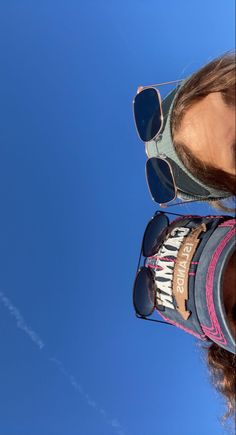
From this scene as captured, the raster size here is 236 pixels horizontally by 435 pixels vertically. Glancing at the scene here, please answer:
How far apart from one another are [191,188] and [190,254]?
0.17 meters

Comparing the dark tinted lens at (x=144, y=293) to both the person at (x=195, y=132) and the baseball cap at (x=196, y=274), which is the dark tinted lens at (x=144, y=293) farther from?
the person at (x=195, y=132)

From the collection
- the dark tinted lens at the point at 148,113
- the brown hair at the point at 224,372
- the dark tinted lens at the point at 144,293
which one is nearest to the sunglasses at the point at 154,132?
the dark tinted lens at the point at 148,113

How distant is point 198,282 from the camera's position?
2.69 ft

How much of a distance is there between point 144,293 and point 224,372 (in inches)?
10.1

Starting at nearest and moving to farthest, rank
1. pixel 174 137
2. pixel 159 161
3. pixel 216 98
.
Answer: pixel 216 98 < pixel 174 137 < pixel 159 161

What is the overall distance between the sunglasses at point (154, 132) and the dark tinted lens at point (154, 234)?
0.21ft

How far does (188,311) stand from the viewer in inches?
34.5

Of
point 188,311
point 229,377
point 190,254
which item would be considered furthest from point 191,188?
point 229,377

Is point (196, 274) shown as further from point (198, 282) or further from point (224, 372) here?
point (224, 372)

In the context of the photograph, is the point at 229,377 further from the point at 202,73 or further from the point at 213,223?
the point at 202,73

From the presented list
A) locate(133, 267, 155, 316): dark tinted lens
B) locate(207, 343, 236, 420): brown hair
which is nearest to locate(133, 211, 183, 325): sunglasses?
locate(133, 267, 155, 316): dark tinted lens

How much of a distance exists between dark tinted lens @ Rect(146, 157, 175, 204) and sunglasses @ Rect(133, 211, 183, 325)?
7cm

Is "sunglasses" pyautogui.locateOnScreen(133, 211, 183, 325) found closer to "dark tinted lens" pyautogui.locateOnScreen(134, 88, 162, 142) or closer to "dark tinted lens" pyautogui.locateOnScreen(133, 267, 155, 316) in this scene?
"dark tinted lens" pyautogui.locateOnScreen(133, 267, 155, 316)

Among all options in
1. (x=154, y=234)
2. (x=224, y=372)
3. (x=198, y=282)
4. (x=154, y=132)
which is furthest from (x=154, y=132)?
(x=224, y=372)
